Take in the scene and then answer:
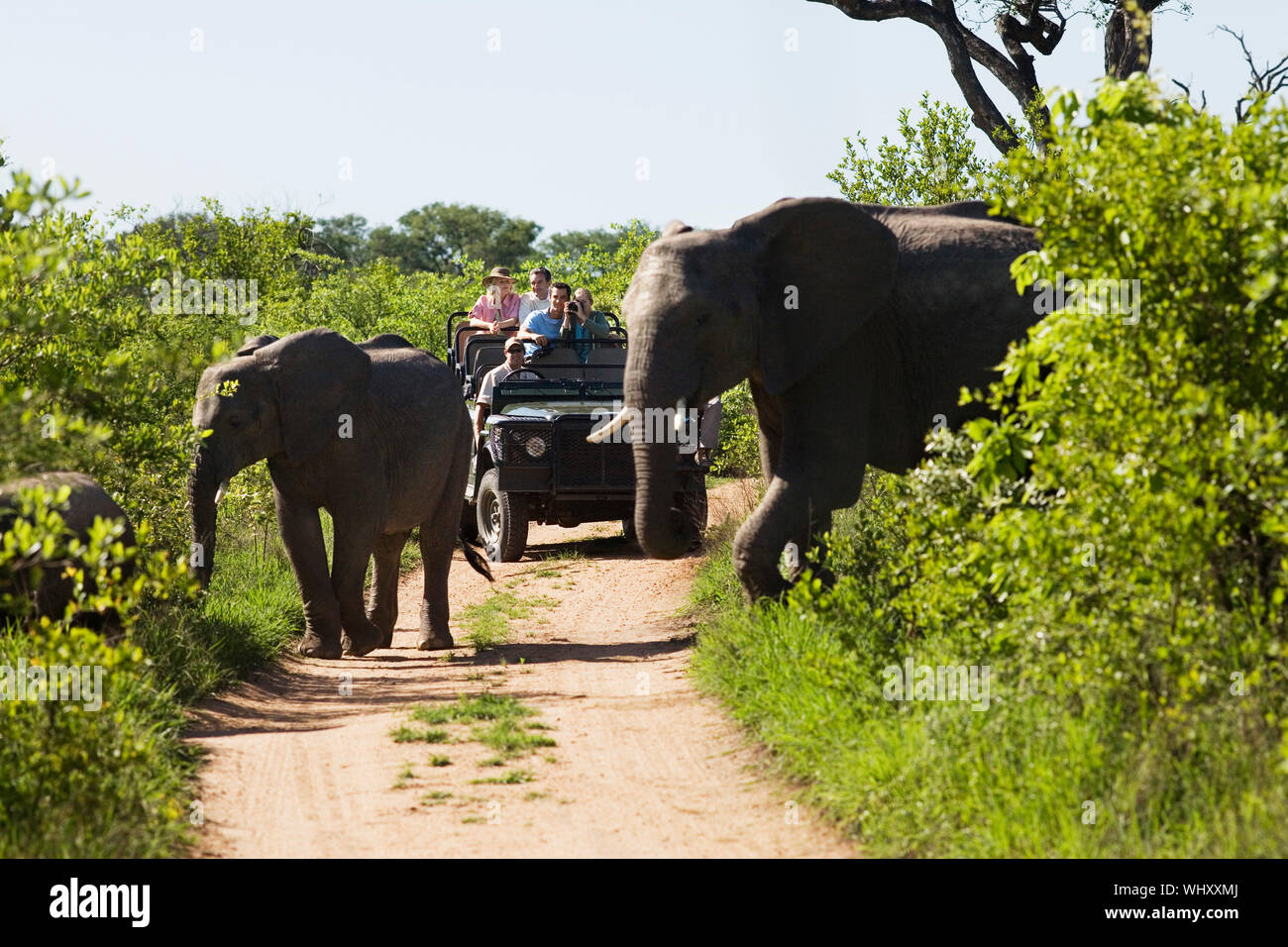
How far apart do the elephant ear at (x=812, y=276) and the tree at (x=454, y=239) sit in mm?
60116

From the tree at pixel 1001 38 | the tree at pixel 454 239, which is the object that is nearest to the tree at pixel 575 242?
the tree at pixel 454 239

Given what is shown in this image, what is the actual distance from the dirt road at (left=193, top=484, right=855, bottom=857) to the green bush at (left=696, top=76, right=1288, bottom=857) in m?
0.65

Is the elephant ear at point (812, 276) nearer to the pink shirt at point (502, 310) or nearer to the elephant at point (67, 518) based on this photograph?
the elephant at point (67, 518)

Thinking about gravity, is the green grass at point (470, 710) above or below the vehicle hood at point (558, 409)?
below

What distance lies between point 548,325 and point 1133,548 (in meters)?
11.0

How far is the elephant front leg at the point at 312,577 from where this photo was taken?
10.6 m

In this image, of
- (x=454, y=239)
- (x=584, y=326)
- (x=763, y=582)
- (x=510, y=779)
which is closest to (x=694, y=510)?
(x=584, y=326)

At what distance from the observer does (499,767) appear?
7.21m

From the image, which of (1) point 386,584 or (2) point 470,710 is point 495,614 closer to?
(1) point 386,584

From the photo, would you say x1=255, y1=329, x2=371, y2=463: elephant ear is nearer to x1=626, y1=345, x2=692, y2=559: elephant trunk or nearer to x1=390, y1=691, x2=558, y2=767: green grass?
x1=390, y1=691, x2=558, y2=767: green grass

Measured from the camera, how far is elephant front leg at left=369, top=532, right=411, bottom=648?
1166 cm

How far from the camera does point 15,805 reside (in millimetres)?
5465

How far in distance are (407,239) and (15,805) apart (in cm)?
6647
